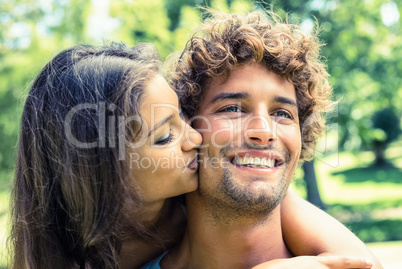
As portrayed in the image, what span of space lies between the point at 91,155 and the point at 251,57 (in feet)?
4.09

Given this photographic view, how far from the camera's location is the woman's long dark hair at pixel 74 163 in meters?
2.41

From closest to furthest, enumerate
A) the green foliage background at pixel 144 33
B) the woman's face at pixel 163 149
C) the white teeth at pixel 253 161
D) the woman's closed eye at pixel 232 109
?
the woman's face at pixel 163 149
the white teeth at pixel 253 161
the woman's closed eye at pixel 232 109
the green foliage background at pixel 144 33

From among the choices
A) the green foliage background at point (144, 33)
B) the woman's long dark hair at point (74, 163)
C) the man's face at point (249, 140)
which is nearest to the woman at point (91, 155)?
the woman's long dark hair at point (74, 163)

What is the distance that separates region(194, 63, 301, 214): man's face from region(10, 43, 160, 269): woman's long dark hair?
0.51 metres

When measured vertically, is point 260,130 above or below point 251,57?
below

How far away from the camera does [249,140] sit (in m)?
2.65

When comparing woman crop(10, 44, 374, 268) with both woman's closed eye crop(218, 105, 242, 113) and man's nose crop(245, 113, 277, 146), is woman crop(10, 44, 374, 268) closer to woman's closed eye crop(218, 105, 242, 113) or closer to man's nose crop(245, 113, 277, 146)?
woman's closed eye crop(218, 105, 242, 113)

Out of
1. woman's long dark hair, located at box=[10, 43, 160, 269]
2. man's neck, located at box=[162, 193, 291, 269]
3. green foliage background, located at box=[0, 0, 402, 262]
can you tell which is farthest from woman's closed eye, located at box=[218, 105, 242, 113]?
green foliage background, located at box=[0, 0, 402, 262]

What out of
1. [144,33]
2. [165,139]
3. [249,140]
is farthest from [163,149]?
[144,33]

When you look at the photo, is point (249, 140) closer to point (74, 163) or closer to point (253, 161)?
point (253, 161)

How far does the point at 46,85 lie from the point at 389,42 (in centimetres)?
1142

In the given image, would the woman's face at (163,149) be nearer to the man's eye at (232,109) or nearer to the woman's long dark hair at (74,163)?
the woman's long dark hair at (74,163)

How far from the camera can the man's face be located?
2.63 m

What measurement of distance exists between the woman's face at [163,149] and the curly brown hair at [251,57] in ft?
1.12
